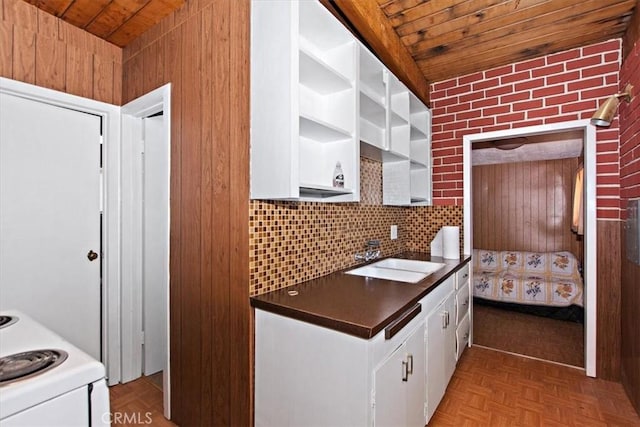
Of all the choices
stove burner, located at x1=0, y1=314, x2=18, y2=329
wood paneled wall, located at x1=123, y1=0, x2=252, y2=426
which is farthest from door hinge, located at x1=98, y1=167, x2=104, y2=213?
stove burner, located at x1=0, y1=314, x2=18, y2=329

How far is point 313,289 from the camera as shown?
162 cm

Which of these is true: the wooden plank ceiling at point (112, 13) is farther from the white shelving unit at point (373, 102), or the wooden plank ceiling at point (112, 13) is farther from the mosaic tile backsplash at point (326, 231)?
the mosaic tile backsplash at point (326, 231)

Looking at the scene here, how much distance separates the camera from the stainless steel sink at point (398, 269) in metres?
2.17

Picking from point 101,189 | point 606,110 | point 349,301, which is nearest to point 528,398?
point 349,301

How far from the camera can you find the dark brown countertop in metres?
1.17

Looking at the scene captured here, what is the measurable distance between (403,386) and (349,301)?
1.42 feet

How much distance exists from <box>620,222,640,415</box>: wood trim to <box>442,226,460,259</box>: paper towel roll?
1.04 m

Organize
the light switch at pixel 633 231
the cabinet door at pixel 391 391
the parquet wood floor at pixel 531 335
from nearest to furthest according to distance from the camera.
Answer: the cabinet door at pixel 391 391 < the light switch at pixel 633 231 < the parquet wood floor at pixel 531 335

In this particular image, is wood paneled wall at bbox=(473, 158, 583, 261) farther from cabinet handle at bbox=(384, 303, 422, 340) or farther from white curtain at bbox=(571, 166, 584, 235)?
cabinet handle at bbox=(384, 303, 422, 340)

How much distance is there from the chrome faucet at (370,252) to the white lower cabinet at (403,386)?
815 millimetres

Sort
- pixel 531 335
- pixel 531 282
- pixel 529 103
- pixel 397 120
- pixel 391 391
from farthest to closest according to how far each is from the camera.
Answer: pixel 531 282, pixel 531 335, pixel 529 103, pixel 397 120, pixel 391 391

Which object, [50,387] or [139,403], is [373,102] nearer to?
[50,387]

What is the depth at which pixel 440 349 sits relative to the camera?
188 cm

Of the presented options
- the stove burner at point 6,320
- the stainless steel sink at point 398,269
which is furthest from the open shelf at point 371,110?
the stove burner at point 6,320
